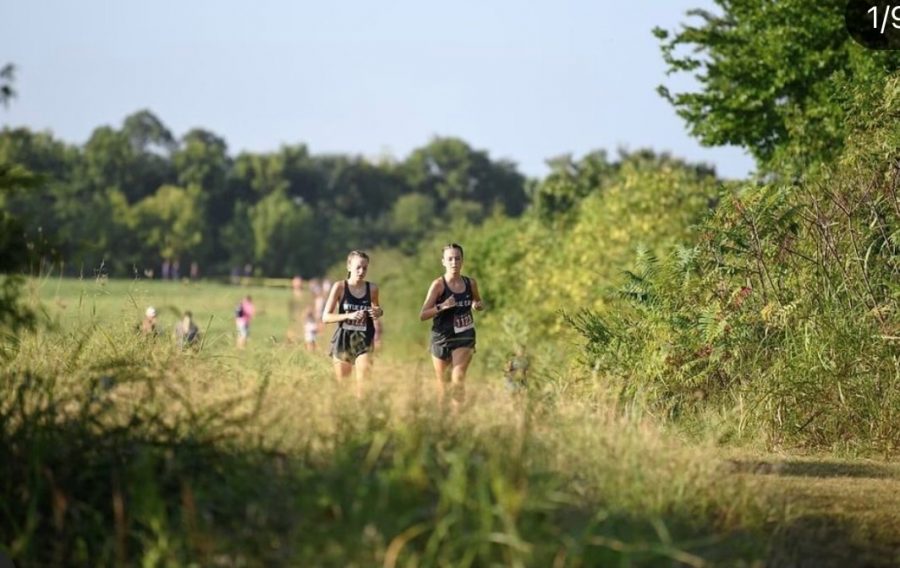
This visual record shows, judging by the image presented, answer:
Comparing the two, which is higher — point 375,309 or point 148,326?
point 375,309

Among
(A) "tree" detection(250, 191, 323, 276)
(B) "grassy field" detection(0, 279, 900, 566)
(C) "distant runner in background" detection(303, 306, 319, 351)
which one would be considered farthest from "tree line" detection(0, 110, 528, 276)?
(B) "grassy field" detection(0, 279, 900, 566)

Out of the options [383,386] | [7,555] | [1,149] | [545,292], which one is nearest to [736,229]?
[383,386]

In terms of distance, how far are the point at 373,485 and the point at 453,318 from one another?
7006 millimetres

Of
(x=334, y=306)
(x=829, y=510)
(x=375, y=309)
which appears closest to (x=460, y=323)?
(x=375, y=309)

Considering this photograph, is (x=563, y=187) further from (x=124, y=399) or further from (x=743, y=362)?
(x=124, y=399)

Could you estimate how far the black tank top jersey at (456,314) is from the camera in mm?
14938

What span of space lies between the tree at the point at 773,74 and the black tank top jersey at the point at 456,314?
1035 centimetres

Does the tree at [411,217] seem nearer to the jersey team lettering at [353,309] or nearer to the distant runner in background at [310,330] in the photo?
the distant runner in background at [310,330]

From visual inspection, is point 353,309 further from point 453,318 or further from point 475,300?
point 475,300

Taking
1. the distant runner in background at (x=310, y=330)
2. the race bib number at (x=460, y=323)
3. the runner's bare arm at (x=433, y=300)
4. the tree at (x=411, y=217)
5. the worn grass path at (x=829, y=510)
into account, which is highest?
the tree at (x=411, y=217)

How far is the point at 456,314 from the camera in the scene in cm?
1495

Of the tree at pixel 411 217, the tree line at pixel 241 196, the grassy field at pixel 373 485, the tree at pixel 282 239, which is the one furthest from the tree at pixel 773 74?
the tree at pixel 411 217

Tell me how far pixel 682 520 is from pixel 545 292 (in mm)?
32469

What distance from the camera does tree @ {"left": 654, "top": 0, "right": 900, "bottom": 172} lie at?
25.5 metres
